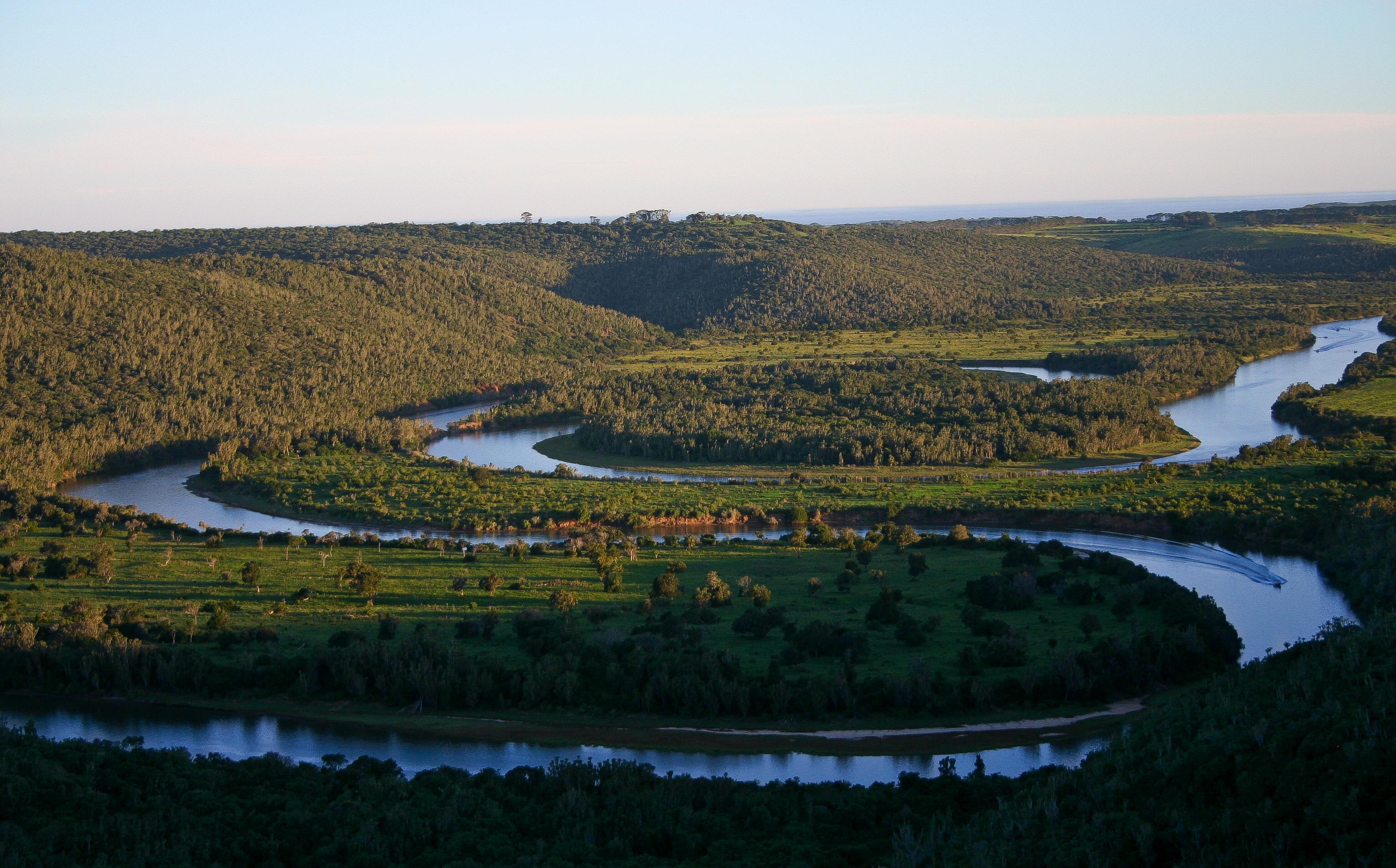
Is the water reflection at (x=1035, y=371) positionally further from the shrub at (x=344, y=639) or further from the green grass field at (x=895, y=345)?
the shrub at (x=344, y=639)

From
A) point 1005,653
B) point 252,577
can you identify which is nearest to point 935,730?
point 1005,653

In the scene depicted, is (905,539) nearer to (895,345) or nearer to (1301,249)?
(895,345)

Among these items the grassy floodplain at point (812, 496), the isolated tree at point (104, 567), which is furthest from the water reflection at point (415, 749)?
the grassy floodplain at point (812, 496)

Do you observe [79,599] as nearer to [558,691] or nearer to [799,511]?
[558,691]

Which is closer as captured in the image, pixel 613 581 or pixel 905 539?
pixel 613 581

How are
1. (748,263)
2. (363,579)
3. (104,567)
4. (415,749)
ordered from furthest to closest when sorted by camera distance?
(748,263) → (104,567) → (363,579) → (415,749)
